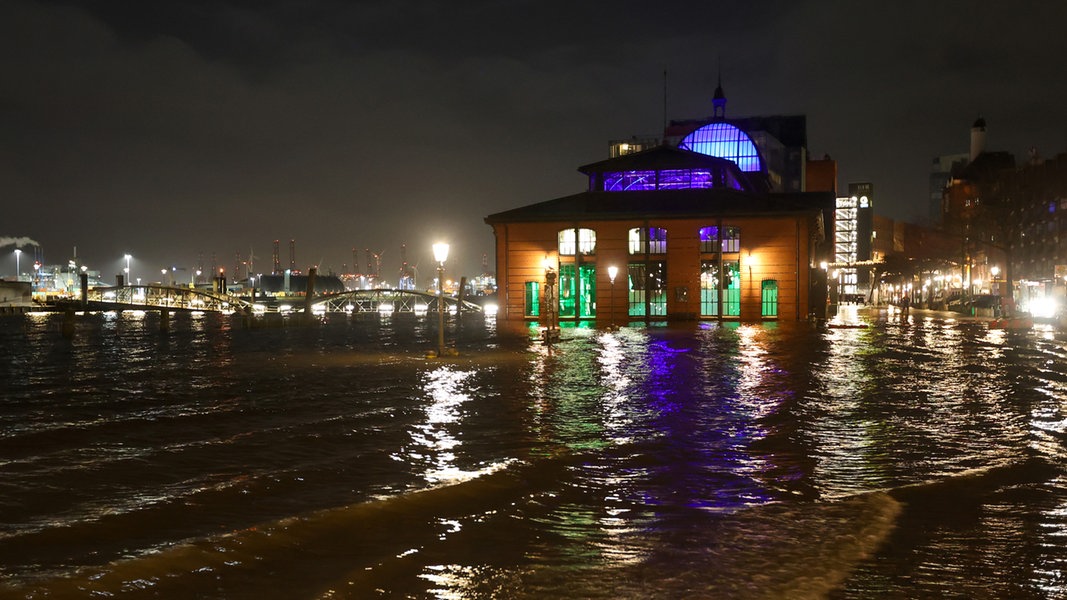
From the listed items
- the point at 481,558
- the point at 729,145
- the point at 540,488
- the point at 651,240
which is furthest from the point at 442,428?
the point at 729,145

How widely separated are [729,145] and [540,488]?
6771 centimetres

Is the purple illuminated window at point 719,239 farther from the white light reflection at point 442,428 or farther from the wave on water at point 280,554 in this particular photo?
the wave on water at point 280,554

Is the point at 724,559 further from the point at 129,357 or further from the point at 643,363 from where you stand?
the point at 129,357

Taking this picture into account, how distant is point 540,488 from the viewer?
8547 mm

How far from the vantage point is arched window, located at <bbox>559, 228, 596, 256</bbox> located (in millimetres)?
55844

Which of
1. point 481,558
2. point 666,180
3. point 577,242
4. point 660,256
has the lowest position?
point 481,558

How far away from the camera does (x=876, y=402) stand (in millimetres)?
14828

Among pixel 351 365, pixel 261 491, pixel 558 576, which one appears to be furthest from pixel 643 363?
pixel 558 576

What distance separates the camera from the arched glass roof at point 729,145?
72.4m

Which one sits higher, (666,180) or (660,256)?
(666,180)

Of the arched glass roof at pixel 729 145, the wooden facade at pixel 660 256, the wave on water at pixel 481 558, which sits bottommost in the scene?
the wave on water at pixel 481 558

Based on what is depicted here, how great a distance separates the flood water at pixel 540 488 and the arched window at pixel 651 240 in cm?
3661

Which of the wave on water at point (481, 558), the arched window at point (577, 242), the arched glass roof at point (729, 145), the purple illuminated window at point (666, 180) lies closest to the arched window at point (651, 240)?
the arched window at point (577, 242)

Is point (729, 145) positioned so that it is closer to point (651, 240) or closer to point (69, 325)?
point (651, 240)
